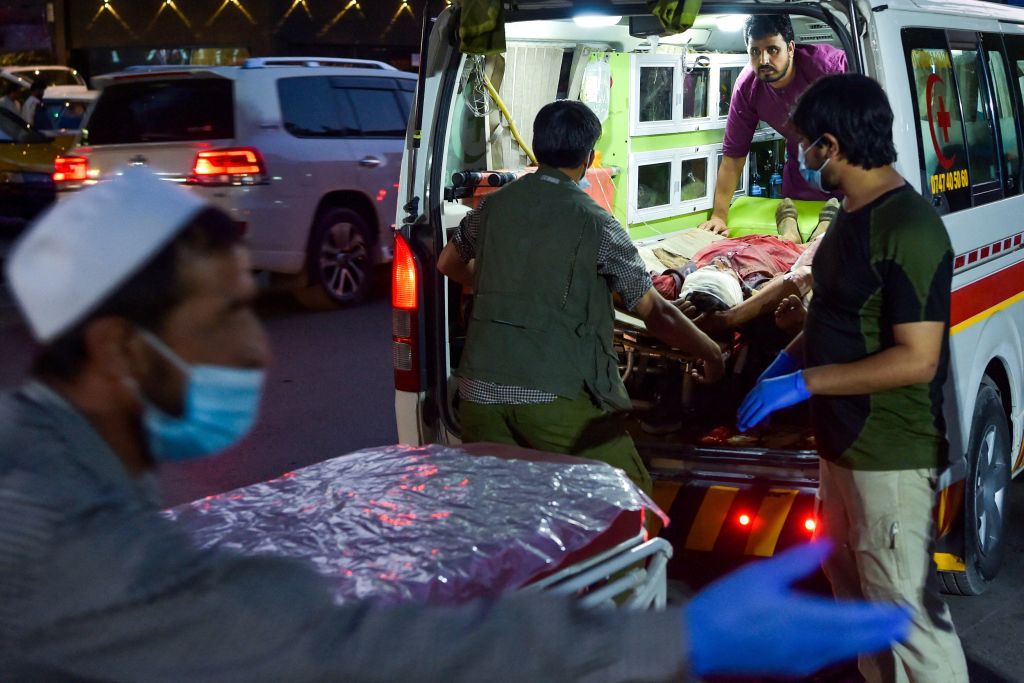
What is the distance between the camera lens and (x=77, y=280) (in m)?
1.39

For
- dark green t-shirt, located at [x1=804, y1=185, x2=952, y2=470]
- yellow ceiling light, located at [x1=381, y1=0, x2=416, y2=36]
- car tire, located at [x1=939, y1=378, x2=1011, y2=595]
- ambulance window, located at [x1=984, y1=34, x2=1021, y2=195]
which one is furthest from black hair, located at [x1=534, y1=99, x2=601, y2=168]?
yellow ceiling light, located at [x1=381, y1=0, x2=416, y2=36]

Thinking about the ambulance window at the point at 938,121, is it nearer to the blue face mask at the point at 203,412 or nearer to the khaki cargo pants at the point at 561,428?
the khaki cargo pants at the point at 561,428

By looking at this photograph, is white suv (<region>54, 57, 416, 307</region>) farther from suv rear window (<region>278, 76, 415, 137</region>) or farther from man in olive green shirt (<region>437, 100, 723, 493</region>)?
man in olive green shirt (<region>437, 100, 723, 493</region>)

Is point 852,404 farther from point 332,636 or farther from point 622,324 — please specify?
point 332,636

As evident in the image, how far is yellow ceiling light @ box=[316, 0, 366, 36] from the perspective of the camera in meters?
25.0

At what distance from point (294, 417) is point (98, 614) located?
5.89 metres

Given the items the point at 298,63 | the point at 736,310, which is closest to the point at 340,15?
the point at 298,63

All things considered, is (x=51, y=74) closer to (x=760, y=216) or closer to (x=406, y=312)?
(x=760, y=216)

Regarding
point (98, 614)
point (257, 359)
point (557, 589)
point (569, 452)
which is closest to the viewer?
point (98, 614)

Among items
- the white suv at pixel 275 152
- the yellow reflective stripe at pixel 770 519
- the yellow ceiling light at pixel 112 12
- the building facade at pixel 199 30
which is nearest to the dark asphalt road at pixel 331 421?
the white suv at pixel 275 152

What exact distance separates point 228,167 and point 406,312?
19.1ft

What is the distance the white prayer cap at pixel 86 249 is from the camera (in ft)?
4.57

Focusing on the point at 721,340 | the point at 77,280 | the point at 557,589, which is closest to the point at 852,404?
the point at 557,589

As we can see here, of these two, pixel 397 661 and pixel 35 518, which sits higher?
pixel 35 518
